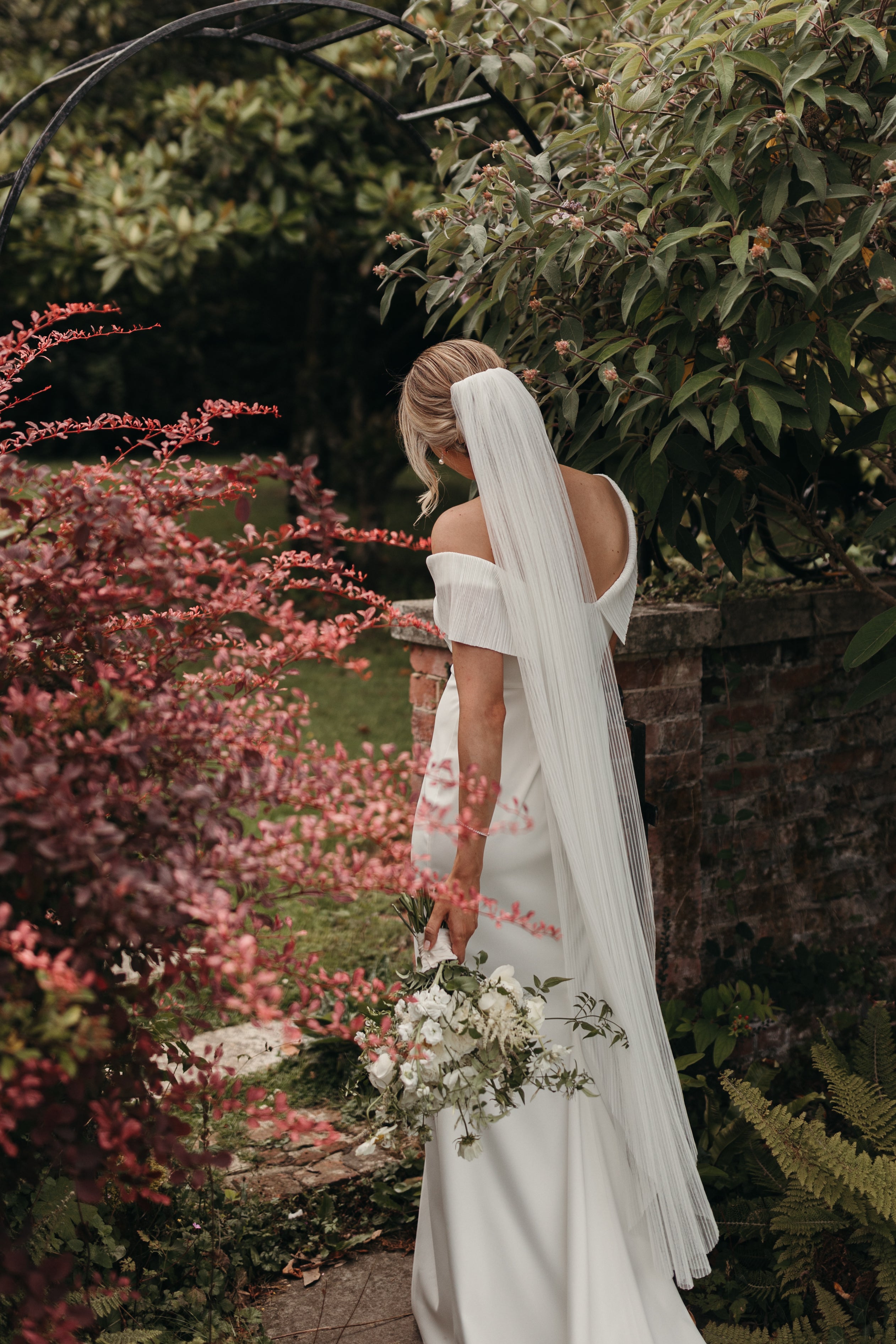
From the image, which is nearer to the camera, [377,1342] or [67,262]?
[377,1342]

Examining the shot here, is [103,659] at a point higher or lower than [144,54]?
lower

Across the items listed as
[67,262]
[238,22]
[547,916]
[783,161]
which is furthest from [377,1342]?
[67,262]

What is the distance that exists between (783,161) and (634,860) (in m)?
1.65

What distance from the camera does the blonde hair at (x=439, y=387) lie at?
8.30ft

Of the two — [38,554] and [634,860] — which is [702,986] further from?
[38,554]

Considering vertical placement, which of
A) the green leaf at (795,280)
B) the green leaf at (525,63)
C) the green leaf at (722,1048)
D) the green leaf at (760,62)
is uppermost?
the green leaf at (525,63)

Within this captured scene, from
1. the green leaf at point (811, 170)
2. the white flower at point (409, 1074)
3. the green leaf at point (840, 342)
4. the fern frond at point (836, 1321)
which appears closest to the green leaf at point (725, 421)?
the green leaf at point (840, 342)

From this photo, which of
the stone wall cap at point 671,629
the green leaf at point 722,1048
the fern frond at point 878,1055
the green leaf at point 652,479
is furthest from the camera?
the stone wall cap at point 671,629

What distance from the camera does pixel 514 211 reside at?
121 inches

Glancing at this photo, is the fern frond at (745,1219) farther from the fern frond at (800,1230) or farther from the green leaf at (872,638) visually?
the green leaf at (872,638)

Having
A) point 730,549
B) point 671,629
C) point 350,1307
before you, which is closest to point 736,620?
point 671,629

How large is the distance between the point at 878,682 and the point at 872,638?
0.16 meters

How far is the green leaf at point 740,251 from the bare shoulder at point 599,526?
1.93 ft

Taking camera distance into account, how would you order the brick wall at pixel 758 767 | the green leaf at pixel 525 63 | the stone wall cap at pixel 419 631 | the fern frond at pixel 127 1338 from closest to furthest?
the fern frond at pixel 127 1338 → the green leaf at pixel 525 63 → the brick wall at pixel 758 767 → the stone wall cap at pixel 419 631
